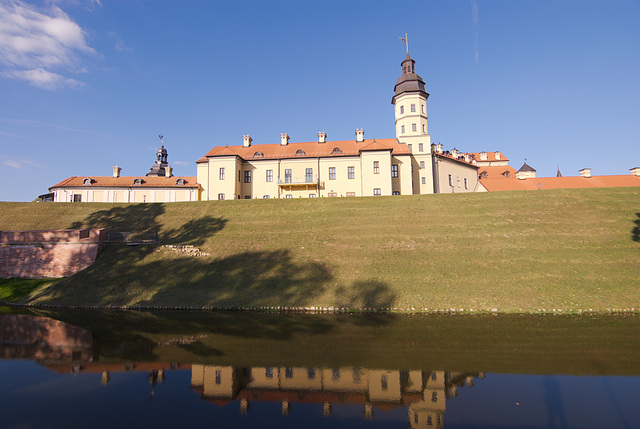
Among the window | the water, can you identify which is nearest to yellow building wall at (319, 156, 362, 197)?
the window

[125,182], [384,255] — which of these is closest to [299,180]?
[384,255]

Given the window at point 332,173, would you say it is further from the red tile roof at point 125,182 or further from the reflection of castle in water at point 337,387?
the reflection of castle in water at point 337,387

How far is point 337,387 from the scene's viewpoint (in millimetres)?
10312

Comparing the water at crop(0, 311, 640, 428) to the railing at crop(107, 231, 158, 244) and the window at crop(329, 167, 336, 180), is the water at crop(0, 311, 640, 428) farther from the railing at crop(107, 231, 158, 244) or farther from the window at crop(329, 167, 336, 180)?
the window at crop(329, 167, 336, 180)

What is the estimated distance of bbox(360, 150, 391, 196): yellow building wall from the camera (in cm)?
4922

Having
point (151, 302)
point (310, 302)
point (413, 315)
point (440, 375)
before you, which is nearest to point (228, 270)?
point (151, 302)

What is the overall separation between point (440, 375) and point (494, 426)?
281 centimetres

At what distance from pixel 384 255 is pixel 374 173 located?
24.3 m

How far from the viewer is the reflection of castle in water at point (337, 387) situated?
367 inches

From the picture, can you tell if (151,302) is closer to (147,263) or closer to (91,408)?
(147,263)

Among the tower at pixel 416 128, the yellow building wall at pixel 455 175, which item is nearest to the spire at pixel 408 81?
the tower at pixel 416 128

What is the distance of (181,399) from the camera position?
9781 millimetres

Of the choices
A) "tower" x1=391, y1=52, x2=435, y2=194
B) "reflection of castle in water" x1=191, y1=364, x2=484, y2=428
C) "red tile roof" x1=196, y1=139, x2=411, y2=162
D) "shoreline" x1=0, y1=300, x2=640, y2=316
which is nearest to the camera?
"reflection of castle in water" x1=191, y1=364, x2=484, y2=428

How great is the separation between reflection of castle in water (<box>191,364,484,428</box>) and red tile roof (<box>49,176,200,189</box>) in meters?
49.4
